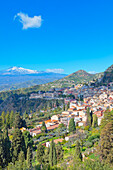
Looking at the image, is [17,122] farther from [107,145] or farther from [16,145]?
[107,145]

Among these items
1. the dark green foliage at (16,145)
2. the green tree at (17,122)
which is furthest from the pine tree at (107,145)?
the green tree at (17,122)

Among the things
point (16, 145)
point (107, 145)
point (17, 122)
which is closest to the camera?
point (107, 145)

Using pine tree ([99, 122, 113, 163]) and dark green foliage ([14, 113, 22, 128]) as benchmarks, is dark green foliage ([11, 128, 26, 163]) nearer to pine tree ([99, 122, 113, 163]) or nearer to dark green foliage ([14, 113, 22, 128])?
pine tree ([99, 122, 113, 163])

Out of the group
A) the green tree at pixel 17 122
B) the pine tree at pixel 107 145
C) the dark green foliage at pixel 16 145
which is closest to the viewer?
the pine tree at pixel 107 145

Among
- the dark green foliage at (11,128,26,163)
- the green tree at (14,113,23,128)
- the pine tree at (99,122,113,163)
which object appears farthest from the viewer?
the green tree at (14,113,23,128)

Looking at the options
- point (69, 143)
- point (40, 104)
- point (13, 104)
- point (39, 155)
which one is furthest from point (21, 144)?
point (13, 104)


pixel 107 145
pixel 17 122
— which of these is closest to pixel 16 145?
pixel 107 145

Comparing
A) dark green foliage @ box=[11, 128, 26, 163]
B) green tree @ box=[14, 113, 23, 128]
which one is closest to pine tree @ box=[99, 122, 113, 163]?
dark green foliage @ box=[11, 128, 26, 163]

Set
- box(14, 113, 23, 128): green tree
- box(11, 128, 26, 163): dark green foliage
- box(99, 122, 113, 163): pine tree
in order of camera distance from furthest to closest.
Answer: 1. box(14, 113, 23, 128): green tree
2. box(11, 128, 26, 163): dark green foliage
3. box(99, 122, 113, 163): pine tree

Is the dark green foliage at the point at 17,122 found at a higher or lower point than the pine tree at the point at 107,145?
lower

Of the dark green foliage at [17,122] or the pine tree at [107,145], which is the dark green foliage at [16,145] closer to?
the pine tree at [107,145]

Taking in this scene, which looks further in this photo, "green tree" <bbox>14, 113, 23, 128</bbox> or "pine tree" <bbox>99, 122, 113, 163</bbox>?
"green tree" <bbox>14, 113, 23, 128</bbox>

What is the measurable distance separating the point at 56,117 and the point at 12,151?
99.5 feet

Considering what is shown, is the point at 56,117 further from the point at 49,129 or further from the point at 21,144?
the point at 21,144
